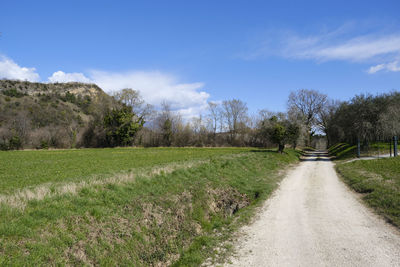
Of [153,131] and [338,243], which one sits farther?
[153,131]

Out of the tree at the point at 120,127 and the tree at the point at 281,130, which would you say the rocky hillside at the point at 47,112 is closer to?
the tree at the point at 120,127

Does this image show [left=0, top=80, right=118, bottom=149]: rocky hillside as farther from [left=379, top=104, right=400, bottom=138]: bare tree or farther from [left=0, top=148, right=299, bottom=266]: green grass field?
[left=379, top=104, right=400, bottom=138]: bare tree

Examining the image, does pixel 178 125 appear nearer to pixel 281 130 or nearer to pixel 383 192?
pixel 281 130

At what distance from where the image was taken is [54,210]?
718 centimetres

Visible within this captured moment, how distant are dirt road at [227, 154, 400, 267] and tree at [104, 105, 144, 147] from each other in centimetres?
4864

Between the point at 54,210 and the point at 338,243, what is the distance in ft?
26.3

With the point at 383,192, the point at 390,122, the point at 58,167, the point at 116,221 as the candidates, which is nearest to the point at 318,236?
the point at 116,221

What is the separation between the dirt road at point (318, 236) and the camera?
6156mm

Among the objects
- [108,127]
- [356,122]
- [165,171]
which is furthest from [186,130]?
[165,171]

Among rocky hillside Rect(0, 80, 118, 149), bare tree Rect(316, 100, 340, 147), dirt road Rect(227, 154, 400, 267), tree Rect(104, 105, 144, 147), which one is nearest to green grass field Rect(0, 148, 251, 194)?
dirt road Rect(227, 154, 400, 267)

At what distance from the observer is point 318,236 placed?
754cm

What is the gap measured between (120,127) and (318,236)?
174 feet

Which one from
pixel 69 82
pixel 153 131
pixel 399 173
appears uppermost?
pixel 69 82

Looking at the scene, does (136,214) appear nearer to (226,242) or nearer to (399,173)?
(226,242)
